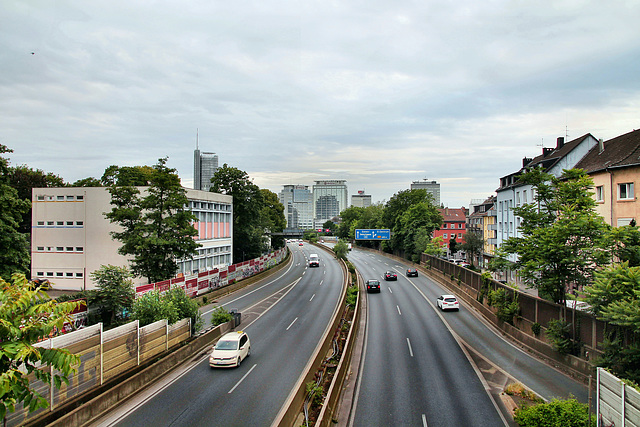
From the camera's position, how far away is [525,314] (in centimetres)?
2784

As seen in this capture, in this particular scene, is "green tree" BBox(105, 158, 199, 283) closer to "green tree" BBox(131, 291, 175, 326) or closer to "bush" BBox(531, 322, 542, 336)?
"green tree" BBox(131, 291, 175, 326)

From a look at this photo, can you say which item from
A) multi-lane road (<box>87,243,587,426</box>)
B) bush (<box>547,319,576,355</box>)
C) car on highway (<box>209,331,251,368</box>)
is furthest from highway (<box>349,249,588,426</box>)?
car on highway (<box>209,331,251,368</box>)

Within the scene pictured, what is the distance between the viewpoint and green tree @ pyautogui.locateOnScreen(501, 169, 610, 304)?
21438 millimetres

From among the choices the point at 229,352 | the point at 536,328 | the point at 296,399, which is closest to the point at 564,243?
the point at 536,328

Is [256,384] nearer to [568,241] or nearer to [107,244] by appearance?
[568,241]

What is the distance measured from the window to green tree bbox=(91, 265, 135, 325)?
39208mm

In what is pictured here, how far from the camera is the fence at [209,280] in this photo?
34.2 metres

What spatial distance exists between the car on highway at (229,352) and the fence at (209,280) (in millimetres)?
11774

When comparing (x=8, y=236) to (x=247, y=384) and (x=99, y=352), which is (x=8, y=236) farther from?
(x=247, y=384)

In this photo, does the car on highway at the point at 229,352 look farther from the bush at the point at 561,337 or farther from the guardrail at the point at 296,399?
the bush at the point at 561,337

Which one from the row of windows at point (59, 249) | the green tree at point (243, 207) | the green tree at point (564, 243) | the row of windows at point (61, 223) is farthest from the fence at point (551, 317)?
the row of windows at point (61, 223)

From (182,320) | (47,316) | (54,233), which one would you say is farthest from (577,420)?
(54,233)

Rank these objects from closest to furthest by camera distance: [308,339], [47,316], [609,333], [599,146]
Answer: [47,316], [609,333], [308,339], [599,146]

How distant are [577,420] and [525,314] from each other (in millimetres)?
16522
